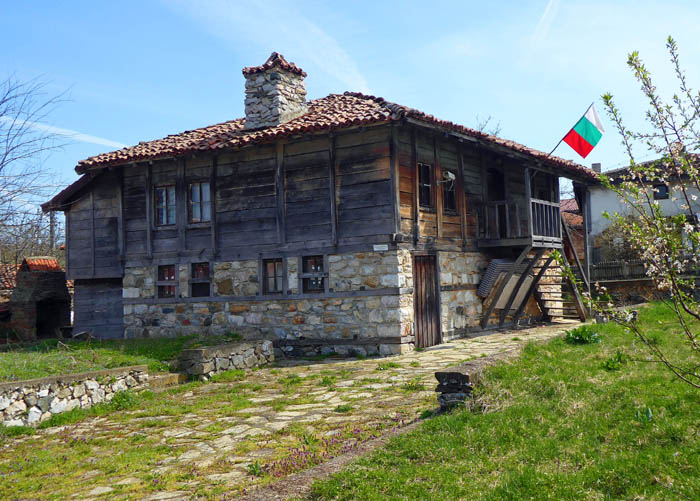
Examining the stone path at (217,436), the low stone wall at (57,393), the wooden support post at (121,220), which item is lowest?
the stone path at (217,436)

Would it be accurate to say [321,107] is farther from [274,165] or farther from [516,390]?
[516,390]

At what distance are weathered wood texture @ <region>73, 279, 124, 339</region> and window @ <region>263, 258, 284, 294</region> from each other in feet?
15.6

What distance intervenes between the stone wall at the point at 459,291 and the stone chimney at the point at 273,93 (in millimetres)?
4863

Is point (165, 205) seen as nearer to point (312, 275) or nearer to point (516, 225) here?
point (312, 275)

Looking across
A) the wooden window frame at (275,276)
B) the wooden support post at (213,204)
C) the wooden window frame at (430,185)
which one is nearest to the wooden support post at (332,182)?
the wooden window frame at (275,276)

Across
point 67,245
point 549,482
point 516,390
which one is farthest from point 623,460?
point 67,245

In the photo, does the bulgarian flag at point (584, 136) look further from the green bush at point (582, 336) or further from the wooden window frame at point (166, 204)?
the wooden window frame at point (166, 204)

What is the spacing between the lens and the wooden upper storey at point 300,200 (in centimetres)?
1149

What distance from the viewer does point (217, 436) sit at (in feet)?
19.8

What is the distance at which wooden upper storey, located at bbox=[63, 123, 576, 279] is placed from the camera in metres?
11.5

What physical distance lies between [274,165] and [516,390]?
833cm

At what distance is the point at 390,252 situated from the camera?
11.1 meters

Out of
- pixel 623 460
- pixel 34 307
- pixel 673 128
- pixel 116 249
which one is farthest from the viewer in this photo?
pixel 34 307

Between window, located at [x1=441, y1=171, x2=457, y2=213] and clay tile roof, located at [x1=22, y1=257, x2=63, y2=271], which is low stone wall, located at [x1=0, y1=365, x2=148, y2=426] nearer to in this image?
window, located at [x1=441, y1=171, x2=457, y2=213]
